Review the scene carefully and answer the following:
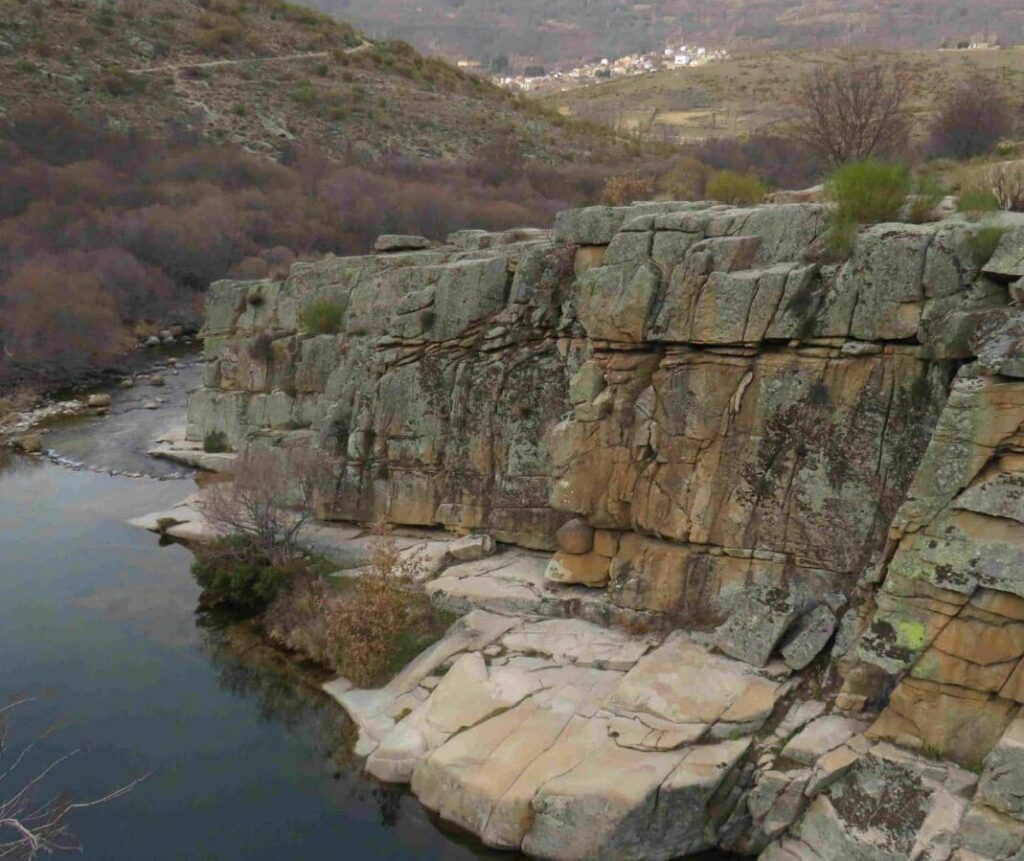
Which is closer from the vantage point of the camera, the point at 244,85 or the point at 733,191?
the point at 733,191

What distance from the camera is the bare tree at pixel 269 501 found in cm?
2247

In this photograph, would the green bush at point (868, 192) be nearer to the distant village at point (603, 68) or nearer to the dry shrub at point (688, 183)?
the dry shrub at point (688, 183)

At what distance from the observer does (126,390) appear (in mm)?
41500

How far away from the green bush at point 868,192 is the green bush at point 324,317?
16324 mm

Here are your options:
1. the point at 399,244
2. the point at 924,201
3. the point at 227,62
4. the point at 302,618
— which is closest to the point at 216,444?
the point at 399,244

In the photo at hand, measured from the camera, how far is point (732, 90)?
94250 millimetres

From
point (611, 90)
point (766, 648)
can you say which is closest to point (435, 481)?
point (766, 648)

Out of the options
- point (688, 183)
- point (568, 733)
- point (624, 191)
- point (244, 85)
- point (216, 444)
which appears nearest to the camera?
point (568, 733)

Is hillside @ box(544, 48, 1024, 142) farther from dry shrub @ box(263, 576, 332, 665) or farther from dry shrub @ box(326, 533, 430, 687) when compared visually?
dry shrub @ box(263, 576, 332, 665)

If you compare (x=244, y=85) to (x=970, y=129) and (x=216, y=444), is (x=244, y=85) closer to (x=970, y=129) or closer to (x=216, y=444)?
(x=216, y=444)

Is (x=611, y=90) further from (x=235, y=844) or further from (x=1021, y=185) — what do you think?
(x=235, y=844)

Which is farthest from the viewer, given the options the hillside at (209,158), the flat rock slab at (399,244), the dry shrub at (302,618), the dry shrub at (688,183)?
the hillside at (209,158)

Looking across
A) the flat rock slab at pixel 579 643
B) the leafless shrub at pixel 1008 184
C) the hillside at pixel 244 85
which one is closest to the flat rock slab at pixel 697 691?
the flat rock slab at pixel 579 643

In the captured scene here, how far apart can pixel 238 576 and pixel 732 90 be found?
8688 centimetres
